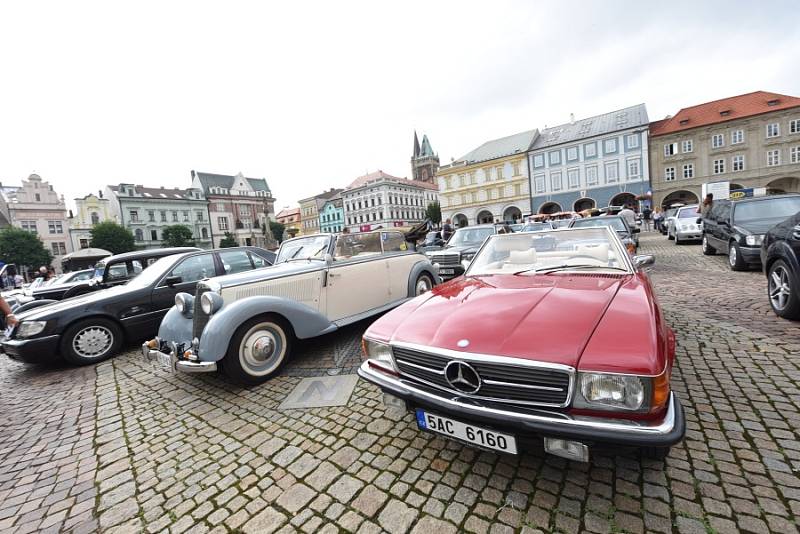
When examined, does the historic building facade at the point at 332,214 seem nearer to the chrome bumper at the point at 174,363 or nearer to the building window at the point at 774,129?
the building window at the point at 774,129

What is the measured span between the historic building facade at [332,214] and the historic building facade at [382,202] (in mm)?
2953

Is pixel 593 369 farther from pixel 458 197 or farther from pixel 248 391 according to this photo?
pixel 458 197

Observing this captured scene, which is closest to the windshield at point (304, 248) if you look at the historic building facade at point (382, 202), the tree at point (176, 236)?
the tree at point (176, 236)

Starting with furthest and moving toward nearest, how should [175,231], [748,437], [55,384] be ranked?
[175,231], [55,384], [748,437]

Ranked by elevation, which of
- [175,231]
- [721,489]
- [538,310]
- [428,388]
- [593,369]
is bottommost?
[721,489]

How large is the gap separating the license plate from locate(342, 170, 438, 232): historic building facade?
70.8 meters

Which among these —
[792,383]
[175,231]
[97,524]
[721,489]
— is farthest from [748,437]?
[175,231]

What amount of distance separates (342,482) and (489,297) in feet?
5.20

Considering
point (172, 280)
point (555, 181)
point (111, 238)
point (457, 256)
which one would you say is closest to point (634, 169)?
point (555, 181)

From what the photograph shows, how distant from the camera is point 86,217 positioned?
51438 millimetres

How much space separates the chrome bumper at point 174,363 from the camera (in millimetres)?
3422

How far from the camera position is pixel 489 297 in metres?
2.53

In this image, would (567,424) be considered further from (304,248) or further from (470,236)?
(470,236)

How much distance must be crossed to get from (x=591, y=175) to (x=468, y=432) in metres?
49.2
